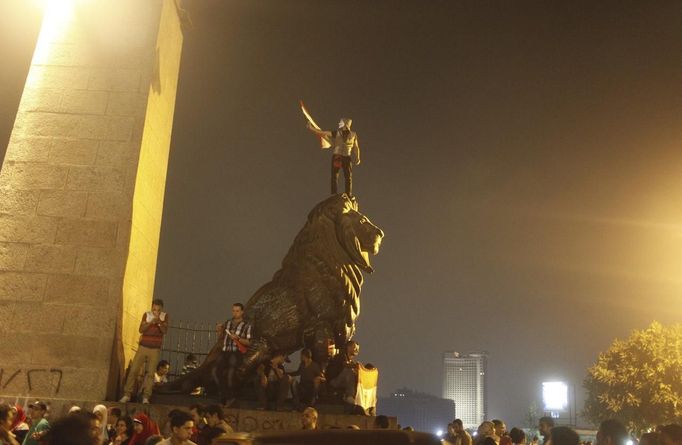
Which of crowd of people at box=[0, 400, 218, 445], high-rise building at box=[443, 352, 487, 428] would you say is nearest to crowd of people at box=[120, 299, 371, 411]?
crowd of people at box=[0, 400, 218, 445]

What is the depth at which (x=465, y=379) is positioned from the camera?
6491 inches

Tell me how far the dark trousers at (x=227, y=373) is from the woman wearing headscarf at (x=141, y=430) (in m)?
2.19

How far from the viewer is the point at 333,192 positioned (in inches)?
550

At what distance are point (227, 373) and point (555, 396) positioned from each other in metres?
53.1

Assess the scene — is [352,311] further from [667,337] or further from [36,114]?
[667,337]

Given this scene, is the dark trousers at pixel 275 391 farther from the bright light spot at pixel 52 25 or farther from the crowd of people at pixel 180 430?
the bright light spot at pixel 52 25

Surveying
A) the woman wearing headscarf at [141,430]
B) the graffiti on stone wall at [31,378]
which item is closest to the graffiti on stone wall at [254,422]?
the woman wearing headscarf at [141,430]

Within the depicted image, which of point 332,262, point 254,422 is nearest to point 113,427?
point 254,422

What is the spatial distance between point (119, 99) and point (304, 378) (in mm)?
6025

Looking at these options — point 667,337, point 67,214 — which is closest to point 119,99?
point 67,214

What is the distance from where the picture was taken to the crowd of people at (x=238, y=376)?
1068 centimetres

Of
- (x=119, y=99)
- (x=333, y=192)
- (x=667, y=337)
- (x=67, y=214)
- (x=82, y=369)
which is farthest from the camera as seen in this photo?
(x=667, y=337)

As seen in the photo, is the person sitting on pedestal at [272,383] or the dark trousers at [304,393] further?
the dark trousers at [304,393]

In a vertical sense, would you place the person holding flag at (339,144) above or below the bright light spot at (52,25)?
below
